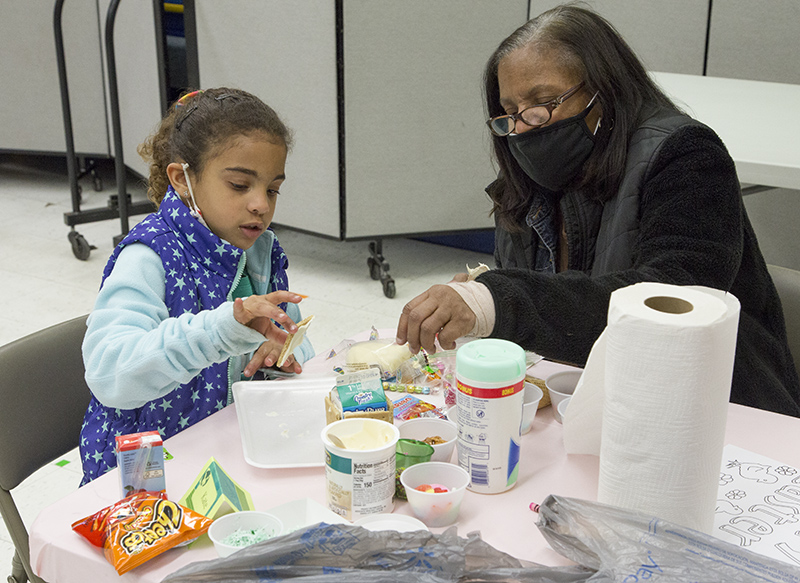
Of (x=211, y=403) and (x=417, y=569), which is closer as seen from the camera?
(x=417, y=569)

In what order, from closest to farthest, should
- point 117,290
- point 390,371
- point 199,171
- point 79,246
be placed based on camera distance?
point 117,290 < point 390,371 < point 199,171 < point 79,246

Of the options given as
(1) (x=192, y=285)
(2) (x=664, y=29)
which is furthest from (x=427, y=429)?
(2) (x=664, y=29)

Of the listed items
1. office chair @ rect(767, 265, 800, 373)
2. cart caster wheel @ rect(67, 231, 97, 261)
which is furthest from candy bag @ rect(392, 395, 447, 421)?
cart caster wheel @ rect(67, 231, 97, 261)

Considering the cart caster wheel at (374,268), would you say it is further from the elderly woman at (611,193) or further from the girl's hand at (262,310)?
the girl's hand at (262,310)

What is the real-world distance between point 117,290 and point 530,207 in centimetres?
88

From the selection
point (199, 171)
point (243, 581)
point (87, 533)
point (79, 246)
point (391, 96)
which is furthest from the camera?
point (79, 246)

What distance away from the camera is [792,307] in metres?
1.59

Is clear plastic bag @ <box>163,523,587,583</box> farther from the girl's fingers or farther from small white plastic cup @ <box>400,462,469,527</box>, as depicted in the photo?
the girl's fingers

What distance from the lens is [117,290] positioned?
1.22 metres

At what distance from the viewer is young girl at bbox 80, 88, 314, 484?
1.12m

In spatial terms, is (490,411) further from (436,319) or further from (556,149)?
(556,149)

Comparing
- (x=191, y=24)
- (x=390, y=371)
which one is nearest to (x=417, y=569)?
(x=390, y=371)

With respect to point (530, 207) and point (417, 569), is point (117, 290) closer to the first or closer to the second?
point (417, 569)

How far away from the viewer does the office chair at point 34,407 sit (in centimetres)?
117
